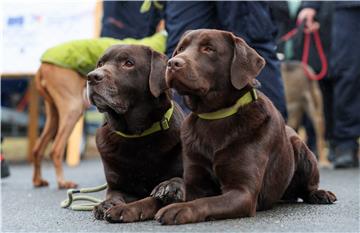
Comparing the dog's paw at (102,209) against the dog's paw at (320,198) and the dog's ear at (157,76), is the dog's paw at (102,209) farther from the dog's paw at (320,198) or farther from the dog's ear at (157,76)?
the dog's paw at (320,198)

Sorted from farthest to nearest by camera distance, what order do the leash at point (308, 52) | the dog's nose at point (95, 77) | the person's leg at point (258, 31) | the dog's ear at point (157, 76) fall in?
the leash at point (308, 52)
the person's leg at point (258, 31)
the dog's ear at point (157, 76)
the dog's nose at point (95, 77)

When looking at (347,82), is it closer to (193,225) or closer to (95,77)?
(95,77)

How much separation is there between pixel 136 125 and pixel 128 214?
0.67 metres

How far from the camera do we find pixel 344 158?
636 centimetres

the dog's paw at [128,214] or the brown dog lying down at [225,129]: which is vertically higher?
the brown dog lying down at [225,129]

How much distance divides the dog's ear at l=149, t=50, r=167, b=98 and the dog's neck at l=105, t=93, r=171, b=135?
0.37 feet

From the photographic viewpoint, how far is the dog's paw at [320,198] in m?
3.59

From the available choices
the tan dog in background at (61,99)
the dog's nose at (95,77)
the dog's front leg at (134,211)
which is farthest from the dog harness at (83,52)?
the dog's front leg at (134,211)

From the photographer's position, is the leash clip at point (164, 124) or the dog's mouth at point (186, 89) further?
the leash clip at point (164, 124)

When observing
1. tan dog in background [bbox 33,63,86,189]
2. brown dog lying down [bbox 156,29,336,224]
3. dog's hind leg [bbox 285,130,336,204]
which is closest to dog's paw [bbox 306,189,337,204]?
dog's hind leg [bbox 285,130,336,204]

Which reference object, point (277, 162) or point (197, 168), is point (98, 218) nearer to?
point (197, 168)

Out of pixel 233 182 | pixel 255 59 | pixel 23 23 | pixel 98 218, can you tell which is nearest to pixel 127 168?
pixel 98 218

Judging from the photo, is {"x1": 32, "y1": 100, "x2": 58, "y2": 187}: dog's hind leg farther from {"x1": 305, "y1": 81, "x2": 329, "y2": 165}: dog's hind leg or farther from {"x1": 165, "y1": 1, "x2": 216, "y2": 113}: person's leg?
{"x1": 305, "y1": 81, "x2": 329, "y2": 165}: dog's hind leg

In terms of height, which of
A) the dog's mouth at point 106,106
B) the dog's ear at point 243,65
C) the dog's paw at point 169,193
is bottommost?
the dog's paw at point 169,193
